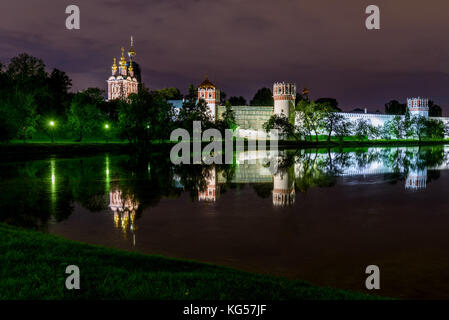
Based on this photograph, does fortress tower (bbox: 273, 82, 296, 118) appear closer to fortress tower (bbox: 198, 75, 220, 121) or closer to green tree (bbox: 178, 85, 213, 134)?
fortress tower (bbox: 198, 75, 220, 121)

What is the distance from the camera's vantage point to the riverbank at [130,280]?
433cm

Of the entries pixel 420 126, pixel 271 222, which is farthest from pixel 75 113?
pixel 420 126

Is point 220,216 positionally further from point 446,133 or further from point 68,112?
point 446,133

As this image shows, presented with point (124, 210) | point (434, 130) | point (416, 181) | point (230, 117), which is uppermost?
point (230, 117)

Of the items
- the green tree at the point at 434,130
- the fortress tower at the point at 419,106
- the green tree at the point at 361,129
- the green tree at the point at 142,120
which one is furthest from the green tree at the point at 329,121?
the fortress tower at the point at 419,106

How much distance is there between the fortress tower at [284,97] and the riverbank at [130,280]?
218 feet

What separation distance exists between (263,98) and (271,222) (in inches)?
3722

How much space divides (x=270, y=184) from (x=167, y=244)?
8613 millimetres

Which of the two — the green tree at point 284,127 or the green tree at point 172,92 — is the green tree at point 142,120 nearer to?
the green tree at point 284,127

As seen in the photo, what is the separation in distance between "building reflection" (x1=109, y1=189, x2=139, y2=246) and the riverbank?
1.84 meters

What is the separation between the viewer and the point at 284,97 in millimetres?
71375

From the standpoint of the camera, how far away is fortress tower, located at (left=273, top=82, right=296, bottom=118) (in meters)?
71.2

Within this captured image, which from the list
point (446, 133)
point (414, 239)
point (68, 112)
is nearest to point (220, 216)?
point (414, 239)

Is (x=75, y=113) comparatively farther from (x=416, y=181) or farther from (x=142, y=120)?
(x=416, y=181)
